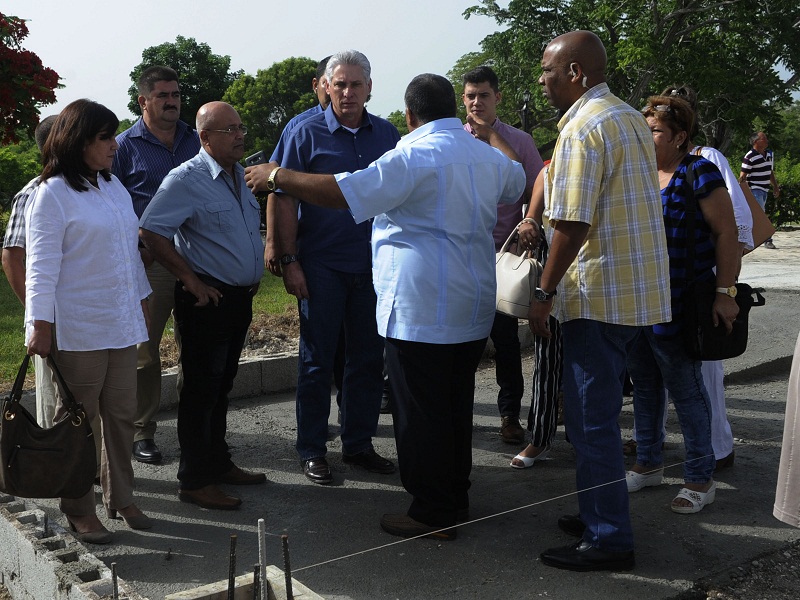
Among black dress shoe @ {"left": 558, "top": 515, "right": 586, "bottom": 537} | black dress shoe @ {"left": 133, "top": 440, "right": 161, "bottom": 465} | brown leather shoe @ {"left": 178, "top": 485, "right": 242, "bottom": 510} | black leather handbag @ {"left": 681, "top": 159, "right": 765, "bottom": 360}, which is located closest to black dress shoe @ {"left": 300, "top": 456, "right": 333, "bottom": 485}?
brown leather shoe @ {"left": 178, "top": 485, "right": 242, "bottom": 510}

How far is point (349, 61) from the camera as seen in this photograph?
510 cm

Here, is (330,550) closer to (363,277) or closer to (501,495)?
(501,495)

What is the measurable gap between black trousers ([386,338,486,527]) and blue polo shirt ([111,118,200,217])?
6.79ft

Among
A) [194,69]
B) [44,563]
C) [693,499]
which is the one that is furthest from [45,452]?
[194,69]

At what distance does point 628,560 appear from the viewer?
389 centimetres

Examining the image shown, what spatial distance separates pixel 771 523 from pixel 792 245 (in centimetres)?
1539

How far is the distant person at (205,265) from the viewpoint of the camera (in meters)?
4.64

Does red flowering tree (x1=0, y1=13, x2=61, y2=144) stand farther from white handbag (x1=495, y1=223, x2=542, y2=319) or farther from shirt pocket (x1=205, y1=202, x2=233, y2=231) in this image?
white handbag (x1=495, y1=223, x2=542, y2=319)

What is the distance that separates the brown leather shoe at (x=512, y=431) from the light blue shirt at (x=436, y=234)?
5.64 feet

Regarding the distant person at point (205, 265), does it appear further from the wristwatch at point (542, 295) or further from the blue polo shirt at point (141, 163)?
the wristwatch at point (542, 295)

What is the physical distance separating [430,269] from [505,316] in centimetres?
182

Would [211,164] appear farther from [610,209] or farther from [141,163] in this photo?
[610,209]

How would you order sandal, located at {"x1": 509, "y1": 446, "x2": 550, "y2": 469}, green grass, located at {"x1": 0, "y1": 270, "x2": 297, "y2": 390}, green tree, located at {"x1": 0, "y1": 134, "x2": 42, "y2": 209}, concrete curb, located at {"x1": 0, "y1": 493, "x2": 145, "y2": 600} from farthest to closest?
1. green tree, located at {"x1": 0, "y1": 134, "x2": 42, "y2": 209}
2. green grass, located at {"x1": 0, "y1": 270, "x2": 297, "y2": 390}
3. sandal, located at {"x1": 509, "y1": 446, "x2": 550, "y2": 469}
4. concrete curb, located at {"x1": 0, "y1": 493, "x2": 145, "y2": 600}

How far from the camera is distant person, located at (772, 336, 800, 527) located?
302 cm
